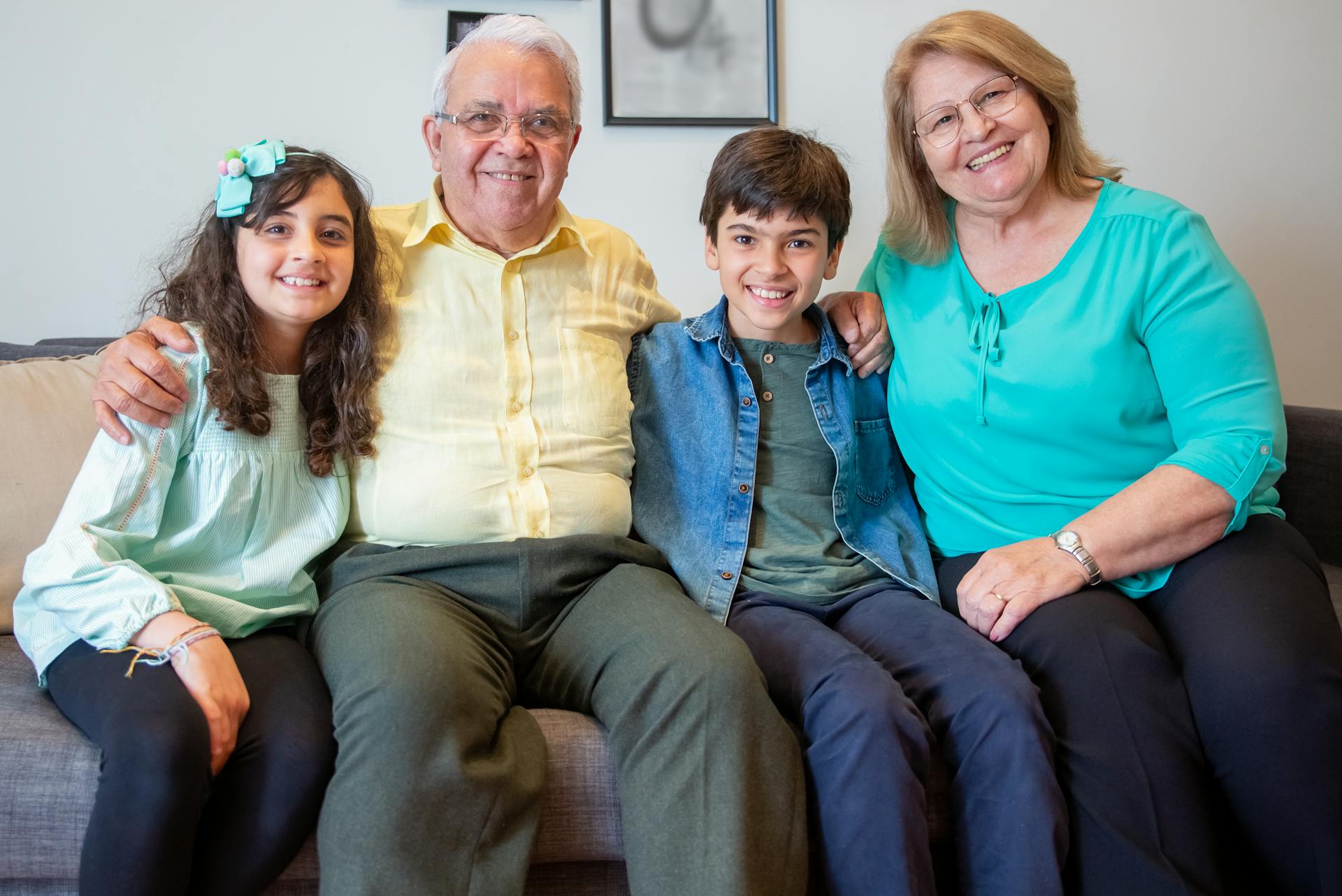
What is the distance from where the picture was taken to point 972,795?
1.28 meters

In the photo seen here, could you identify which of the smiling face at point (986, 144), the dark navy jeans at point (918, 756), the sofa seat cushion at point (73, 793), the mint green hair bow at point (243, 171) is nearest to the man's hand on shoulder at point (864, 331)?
the smiling face at point (986, 144)

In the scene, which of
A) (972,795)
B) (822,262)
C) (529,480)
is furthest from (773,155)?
(972,795)

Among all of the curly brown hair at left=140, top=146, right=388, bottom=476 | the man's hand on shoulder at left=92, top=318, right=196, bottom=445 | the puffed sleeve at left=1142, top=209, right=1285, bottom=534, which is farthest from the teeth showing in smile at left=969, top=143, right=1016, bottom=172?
the man's hand on shoulder at left=92, top=318, right=196, bottom=445

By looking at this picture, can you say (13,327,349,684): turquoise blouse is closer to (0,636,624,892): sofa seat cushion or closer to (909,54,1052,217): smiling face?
(0,636,624,892): sofa seat cushion

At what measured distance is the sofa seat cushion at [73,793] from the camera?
47.5 inches

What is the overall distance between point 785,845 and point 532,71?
3.79ft

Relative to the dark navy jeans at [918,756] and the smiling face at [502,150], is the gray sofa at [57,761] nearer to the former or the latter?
the dark navy jeans at [918,756]

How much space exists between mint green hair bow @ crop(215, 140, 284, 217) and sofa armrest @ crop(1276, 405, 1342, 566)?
1786 mm

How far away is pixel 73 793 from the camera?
120cm

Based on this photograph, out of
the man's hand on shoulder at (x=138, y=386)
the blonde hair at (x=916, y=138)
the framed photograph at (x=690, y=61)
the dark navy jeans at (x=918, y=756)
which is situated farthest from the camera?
the framed photograph at (x=690, y=61)

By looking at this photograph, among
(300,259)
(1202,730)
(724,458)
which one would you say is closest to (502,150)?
(300,259)

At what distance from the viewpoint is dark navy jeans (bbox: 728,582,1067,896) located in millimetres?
1204

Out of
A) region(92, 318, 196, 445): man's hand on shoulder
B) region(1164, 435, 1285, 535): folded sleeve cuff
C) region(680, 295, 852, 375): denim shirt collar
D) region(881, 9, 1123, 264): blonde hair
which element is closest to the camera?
region(92, 318, 196, 445): man's hand on shoulder

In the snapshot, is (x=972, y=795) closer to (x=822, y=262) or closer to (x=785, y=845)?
(x=785, y=845)
